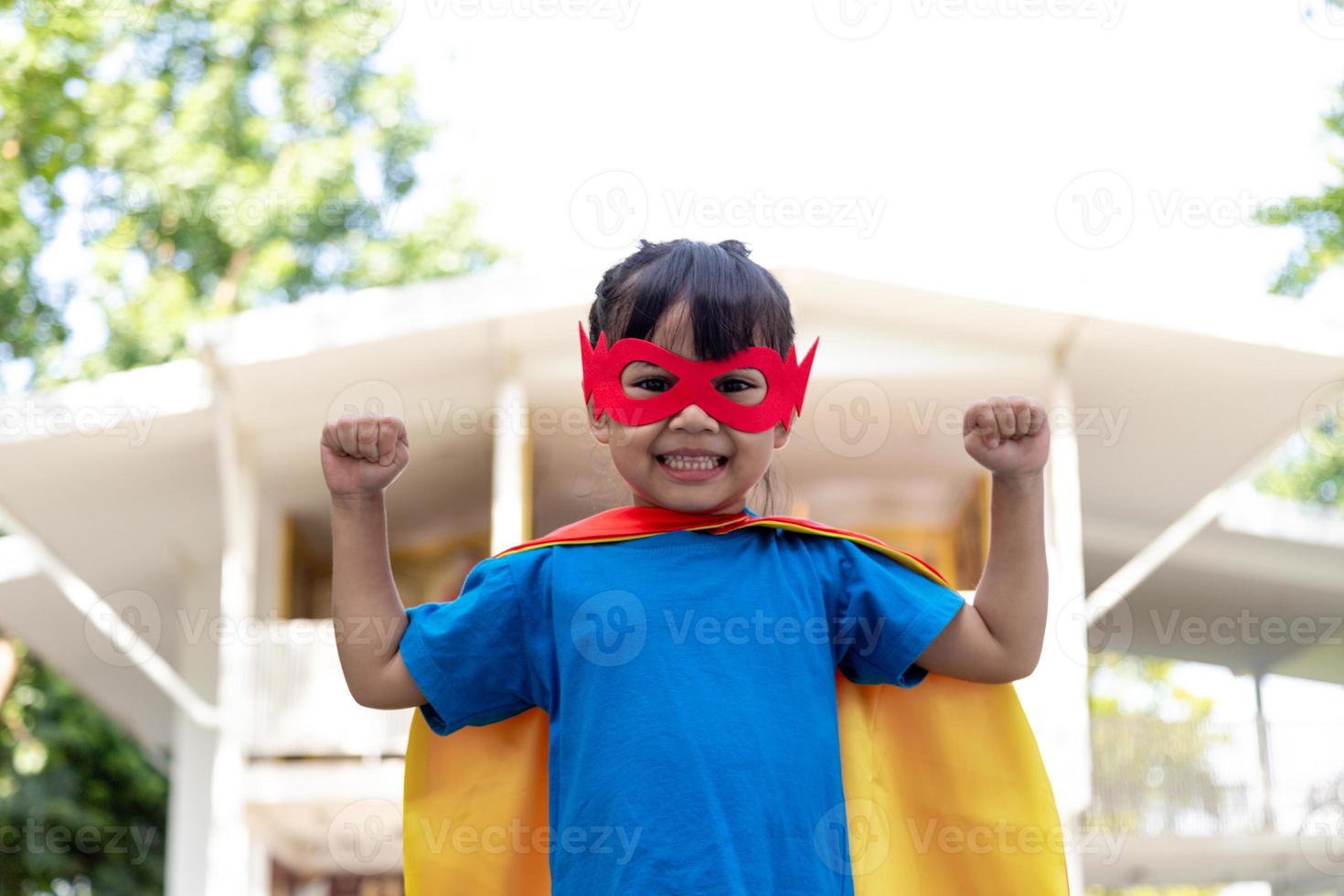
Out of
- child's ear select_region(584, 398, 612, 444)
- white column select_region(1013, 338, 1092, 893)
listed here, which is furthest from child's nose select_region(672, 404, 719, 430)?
white column select_region(1013, 338, 1092, 893)

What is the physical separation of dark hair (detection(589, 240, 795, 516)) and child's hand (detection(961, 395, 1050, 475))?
0.38 metres

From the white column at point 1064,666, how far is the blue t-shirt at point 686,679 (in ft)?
25.4

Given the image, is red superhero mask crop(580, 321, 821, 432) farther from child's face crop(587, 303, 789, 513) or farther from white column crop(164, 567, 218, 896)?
white column crop(164, 567, 218, 896)

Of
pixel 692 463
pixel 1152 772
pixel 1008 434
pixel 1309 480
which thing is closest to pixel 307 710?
pixel 1152 772

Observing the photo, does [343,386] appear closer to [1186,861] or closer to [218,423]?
[218,423]

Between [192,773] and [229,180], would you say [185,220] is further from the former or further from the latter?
[192,773]

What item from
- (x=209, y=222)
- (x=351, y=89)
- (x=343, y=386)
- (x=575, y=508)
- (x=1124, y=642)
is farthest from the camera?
(x=351, y=89)

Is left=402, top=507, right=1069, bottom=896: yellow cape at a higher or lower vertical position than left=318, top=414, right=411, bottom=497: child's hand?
lower

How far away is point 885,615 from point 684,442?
44 centimetres

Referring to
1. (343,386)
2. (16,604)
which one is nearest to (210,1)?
(16,604)

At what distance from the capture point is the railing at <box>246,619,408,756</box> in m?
10.9

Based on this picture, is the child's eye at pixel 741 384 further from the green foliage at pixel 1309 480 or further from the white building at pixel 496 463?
the green foliage at pixel 1309 480

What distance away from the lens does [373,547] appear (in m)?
2.39

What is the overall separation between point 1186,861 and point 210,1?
18.3 metres
